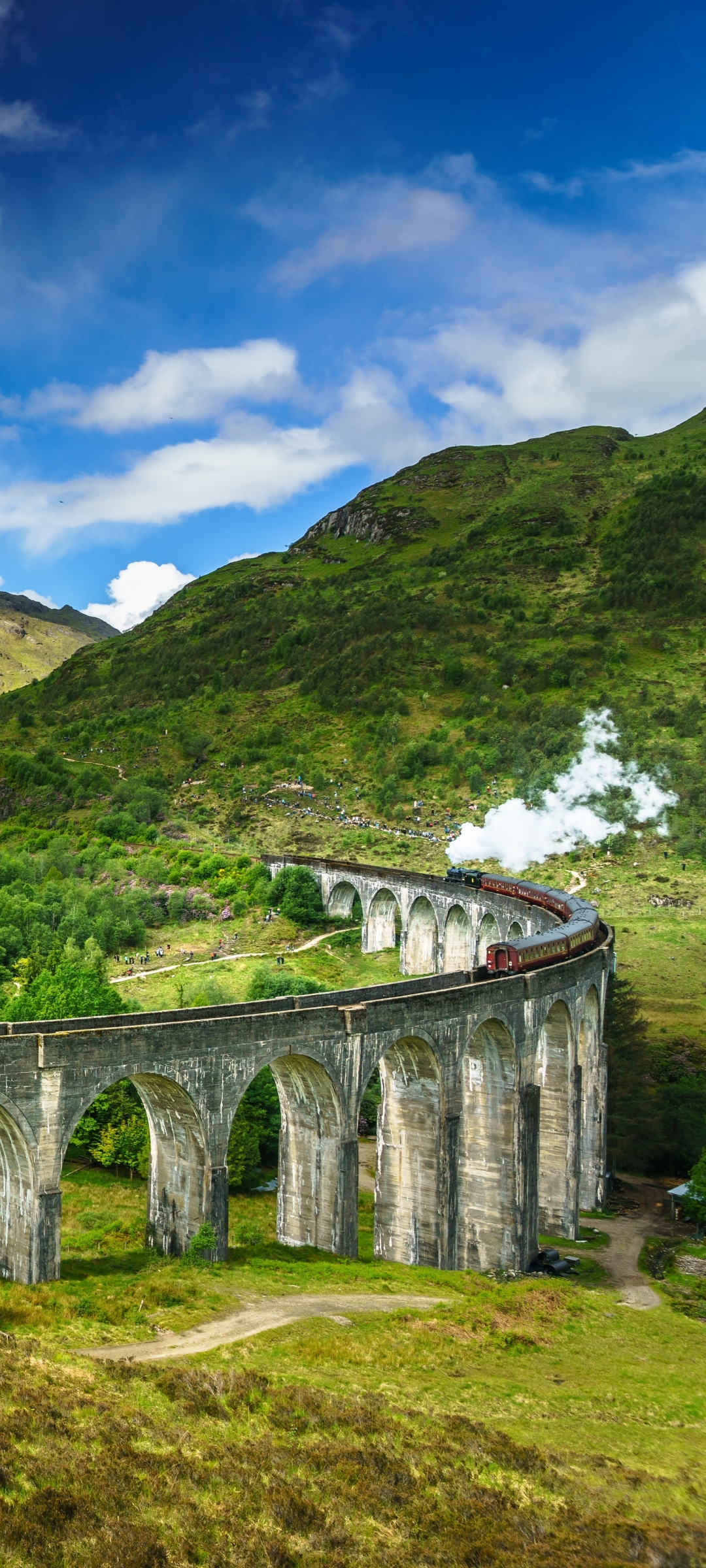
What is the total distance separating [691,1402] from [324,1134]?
14142 millimetres

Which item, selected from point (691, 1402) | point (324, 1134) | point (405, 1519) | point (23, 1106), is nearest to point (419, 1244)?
point (324, 1134)

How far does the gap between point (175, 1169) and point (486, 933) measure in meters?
50.6

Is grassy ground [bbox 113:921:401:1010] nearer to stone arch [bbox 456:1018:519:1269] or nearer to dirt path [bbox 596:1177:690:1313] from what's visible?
dirt path [bbox 596:1177:690:1313]

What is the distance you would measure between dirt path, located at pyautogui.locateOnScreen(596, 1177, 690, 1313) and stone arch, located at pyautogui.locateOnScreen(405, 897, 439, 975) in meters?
34.6

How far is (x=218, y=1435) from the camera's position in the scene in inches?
841

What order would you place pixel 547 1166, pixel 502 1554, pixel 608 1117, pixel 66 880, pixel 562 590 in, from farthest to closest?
pixel 562 590 → pixel 66 880 → pixel 608 1117 → pixel 547 1166 → pixel 502 1554

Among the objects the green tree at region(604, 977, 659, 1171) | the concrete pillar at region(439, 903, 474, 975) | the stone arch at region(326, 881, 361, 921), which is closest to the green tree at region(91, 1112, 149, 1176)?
the green tree at region(604, 977, 659, 1171)

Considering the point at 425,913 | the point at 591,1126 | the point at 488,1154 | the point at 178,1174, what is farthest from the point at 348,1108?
the point at 425,913

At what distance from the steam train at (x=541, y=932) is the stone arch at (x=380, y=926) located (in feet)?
47.8

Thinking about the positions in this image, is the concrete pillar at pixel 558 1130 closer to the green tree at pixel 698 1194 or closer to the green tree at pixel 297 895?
the green tree at pixel 698 1194

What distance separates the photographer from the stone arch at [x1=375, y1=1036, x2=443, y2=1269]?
39.6 metres

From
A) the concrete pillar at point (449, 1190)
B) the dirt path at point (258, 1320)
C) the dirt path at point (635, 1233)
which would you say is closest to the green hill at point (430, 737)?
the dirt path at point (635, 1233)

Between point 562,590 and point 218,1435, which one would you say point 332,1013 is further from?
point 562,590

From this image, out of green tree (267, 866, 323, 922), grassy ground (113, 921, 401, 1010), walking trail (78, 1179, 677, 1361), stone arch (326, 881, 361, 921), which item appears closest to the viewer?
walking trail (78, 1179, 677, 1361)
